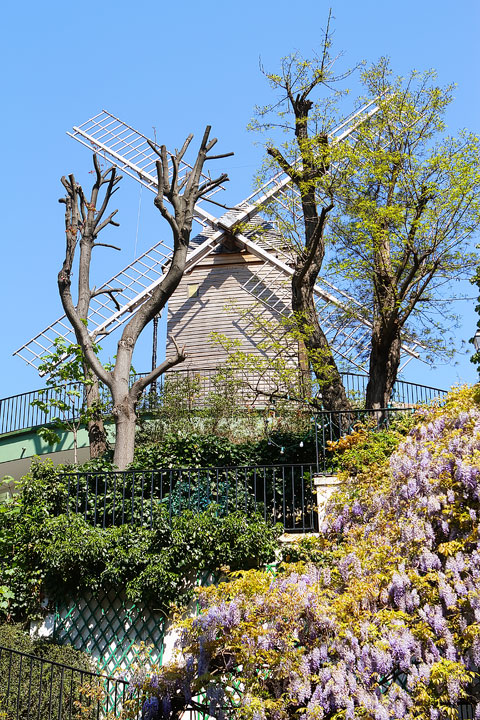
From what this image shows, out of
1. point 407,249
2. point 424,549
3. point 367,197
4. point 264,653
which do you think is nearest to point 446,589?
point 424,549

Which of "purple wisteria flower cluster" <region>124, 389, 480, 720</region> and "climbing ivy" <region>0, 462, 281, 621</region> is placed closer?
"purple wisteria flower cluster" <region>124, 389, 480, 720</region>

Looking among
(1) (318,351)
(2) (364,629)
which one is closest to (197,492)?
(1) (318,351)

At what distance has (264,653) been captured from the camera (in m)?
7.36

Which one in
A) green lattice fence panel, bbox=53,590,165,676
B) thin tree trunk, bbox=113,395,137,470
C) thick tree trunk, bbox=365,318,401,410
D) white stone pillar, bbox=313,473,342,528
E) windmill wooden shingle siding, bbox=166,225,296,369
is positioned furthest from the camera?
windmill wooden shingle siding, bbox=166,225,296,369

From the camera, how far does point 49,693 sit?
956cm

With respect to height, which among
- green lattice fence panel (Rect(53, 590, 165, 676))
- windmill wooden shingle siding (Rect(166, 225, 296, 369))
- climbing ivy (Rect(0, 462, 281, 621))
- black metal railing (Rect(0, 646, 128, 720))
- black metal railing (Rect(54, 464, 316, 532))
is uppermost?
windmill wooden shingle siding (Rect(166, 225, 296, 369))

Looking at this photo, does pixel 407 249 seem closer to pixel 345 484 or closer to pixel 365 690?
pixel 345 484

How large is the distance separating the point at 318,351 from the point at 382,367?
3.67 ft

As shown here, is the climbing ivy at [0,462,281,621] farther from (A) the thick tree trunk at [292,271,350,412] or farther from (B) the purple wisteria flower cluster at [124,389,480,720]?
(A) the thick tree trunk at [292,271,350,412]

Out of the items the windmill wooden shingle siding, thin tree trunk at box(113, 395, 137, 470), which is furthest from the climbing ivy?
the windmill wooden shingle siding

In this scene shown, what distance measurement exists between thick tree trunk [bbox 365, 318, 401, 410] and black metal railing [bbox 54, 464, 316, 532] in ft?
7.20

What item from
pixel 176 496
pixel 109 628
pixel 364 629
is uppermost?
pixel 176 496

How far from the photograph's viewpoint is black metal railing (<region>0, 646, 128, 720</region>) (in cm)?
914

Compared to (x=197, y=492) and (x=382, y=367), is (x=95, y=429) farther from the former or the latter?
(x=382, y=367)
